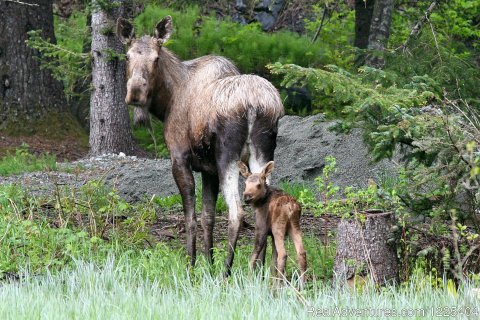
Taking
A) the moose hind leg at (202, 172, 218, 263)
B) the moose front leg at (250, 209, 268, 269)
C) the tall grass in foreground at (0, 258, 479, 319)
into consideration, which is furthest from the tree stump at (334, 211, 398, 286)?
the moose hind leg at (202, 172, 218, 263)

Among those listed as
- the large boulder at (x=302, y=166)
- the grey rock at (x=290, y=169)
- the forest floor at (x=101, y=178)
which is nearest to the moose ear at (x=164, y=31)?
the forest floor at (x=101, y=178)

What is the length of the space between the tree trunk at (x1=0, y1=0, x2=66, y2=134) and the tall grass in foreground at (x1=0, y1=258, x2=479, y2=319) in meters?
11.2

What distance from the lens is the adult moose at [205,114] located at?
8164 mm

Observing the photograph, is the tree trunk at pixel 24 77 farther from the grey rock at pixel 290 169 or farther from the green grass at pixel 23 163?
the grey rock at pixel 290 169

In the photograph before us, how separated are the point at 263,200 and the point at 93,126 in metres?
8.72

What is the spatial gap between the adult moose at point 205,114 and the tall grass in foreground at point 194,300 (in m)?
1.17

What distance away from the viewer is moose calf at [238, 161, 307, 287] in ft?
24.7

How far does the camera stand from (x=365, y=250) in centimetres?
773

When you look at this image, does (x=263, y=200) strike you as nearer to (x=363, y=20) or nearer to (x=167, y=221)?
(x=167, y=221)

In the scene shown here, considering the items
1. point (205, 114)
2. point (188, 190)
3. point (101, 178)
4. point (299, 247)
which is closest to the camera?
point (299, 247)

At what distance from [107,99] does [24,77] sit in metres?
3.39

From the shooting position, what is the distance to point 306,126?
557 inches

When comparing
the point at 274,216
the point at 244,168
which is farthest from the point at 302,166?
the point at 274,216

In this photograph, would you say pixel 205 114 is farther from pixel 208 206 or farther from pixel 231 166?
pixel 208 206
